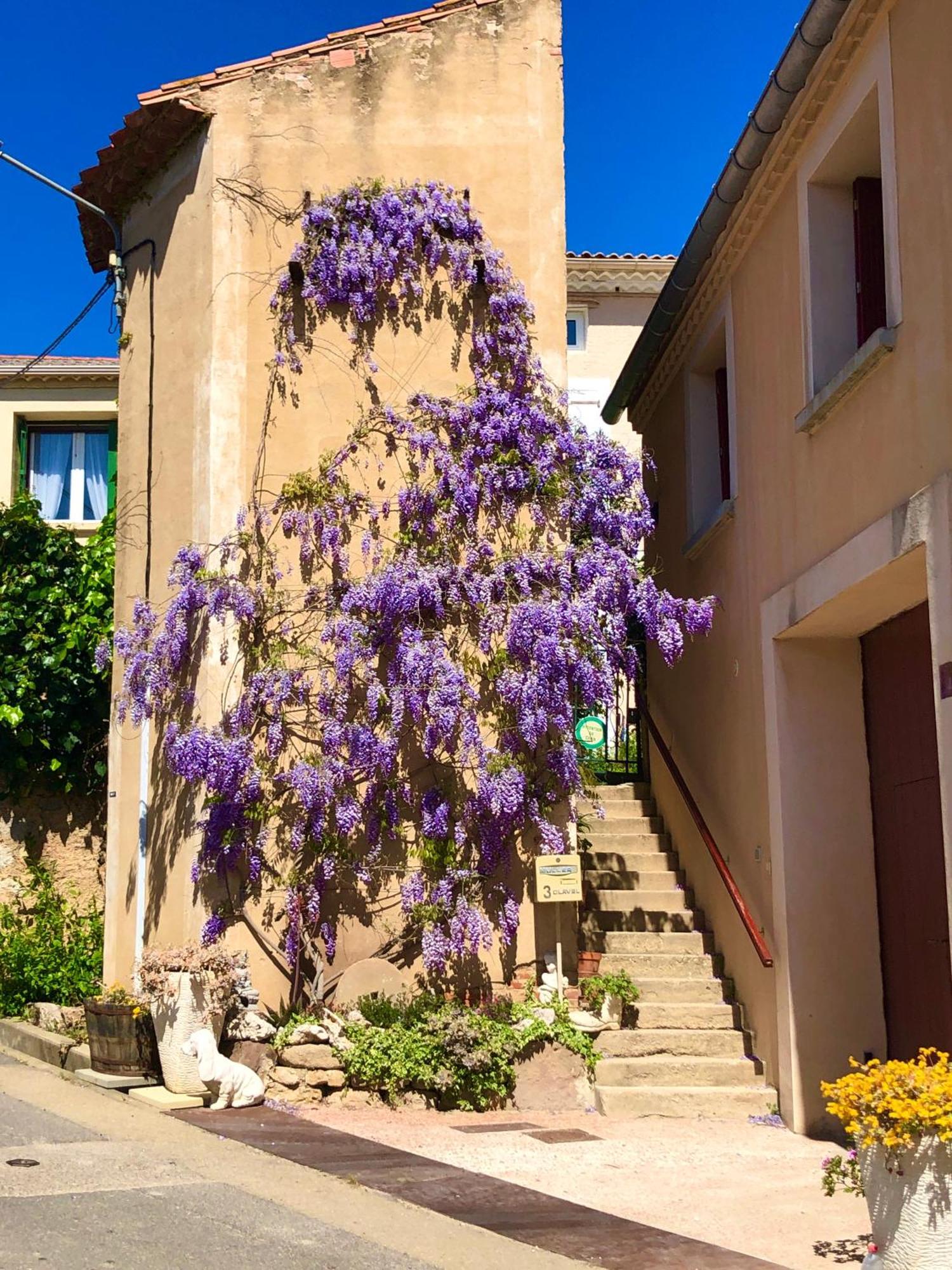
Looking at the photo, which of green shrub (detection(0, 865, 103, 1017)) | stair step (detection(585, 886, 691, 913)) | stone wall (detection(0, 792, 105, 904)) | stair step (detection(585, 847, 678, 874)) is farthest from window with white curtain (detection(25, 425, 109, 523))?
stair step (detection(585, 886, 691, 913))

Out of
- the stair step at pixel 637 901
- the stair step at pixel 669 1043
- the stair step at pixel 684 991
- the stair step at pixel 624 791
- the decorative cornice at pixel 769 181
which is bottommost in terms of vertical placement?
the stair step at pixel 669 1043

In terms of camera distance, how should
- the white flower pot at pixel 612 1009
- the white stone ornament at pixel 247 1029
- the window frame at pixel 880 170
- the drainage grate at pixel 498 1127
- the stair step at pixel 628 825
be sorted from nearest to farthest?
the window frame at pixel 880 170, the drainage grate at pixel 498 1127, the white stone ornament at pixel 247 1029, the white flower pot at pixel 612 1009, the stair step at pixel 628 825

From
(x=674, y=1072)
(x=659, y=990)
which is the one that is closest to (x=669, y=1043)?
(x=674, y=1072)

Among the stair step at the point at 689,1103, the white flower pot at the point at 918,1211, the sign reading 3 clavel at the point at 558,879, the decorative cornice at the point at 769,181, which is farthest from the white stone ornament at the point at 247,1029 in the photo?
the decorative cornice at the point at 769,181

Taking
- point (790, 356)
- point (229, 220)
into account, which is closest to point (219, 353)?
point (229, 220)

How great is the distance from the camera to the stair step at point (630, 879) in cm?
1139

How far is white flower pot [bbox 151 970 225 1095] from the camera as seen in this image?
9016 mm

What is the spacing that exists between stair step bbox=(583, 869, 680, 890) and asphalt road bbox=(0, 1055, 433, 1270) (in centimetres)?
472

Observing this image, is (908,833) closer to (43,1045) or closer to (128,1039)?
(128,1039)

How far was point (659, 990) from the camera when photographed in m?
10.1

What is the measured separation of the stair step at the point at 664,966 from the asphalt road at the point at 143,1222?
375 cm

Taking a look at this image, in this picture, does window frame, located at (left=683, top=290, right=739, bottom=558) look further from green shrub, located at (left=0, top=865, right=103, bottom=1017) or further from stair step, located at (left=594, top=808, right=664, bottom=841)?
green shrub, located at (left=0, top=865, right=103, bottom=1017)

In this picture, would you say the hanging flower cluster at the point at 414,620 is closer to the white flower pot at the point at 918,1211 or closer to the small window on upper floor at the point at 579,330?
the white flower pot at the point at 918,1211

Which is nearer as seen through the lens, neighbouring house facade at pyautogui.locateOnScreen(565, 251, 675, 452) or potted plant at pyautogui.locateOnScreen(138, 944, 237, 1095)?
potted plant at pyautogui.locateOnScreen(138, 944, 237, 1095)
